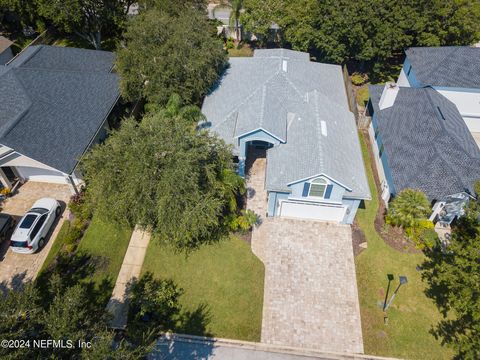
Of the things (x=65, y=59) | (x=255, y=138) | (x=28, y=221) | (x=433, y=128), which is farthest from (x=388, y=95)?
(x=65, y=59)

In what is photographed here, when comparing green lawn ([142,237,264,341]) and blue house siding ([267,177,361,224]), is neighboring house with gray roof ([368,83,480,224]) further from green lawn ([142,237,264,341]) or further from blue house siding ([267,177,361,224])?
green lawn ([142,237,264,341])

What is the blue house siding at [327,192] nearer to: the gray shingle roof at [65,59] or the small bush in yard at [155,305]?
the small bush in yard at [155,305]

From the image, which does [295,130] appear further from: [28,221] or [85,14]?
[85,14]

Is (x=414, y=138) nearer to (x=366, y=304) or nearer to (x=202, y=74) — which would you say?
(x=366, y=304)

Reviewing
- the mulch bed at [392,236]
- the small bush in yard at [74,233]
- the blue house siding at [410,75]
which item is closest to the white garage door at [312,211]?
the mulch bed at [392,236]

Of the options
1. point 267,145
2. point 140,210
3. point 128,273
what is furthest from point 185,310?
point 267,145

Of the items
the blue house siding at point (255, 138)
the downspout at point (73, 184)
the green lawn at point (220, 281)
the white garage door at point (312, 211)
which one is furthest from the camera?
the blue house siding at point (255, 138)
